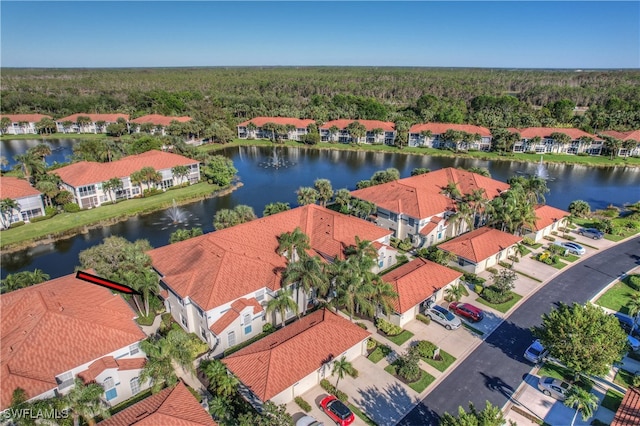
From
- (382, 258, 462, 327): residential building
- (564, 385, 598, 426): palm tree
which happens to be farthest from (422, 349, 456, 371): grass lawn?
(564, 385, 598, 426): palm tree

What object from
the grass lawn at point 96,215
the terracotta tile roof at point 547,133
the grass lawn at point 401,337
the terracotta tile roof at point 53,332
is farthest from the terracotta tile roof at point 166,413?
the terracotta tile roof at point 547,133

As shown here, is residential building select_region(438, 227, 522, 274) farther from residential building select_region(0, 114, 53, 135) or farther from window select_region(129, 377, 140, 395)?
residential building select_region(0, 114, 53, 135)

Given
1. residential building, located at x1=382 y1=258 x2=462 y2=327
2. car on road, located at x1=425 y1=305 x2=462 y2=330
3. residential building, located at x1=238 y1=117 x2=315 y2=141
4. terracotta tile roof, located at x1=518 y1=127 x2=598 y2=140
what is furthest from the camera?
residential building, located at x1=238 y1=117 x2=315 y2=141

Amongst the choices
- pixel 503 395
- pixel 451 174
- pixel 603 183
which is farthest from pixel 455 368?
pixel 603 183

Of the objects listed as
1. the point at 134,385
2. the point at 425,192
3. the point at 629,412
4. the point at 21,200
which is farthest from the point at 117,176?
the point at 629,412

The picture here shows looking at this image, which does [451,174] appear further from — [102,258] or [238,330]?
[102,258]

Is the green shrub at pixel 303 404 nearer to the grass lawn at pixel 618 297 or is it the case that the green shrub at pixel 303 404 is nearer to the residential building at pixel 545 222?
the grass lawn at pixel 618 297
